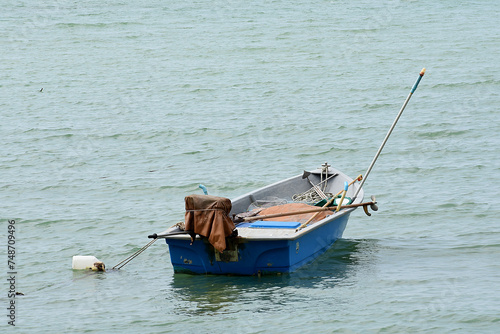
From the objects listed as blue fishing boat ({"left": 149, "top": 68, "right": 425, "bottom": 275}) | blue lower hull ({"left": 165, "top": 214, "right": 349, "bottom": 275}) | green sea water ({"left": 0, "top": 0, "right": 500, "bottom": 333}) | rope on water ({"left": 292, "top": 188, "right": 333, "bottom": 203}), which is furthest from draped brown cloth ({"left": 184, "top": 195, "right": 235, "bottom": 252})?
rope on water ({"left": 292, "top": 188, "right": 333, "bottom": 203})

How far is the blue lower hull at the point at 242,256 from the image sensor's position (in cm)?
1180

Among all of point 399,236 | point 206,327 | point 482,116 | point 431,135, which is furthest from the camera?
point 482,116

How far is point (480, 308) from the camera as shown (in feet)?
36.1

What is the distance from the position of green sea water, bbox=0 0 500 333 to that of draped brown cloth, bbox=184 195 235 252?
0.74m

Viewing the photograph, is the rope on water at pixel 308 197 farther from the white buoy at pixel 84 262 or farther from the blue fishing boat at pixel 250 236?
the white buoy at pixel 84 262

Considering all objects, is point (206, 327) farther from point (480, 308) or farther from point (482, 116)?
point (482, 116)

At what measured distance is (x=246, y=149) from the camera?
877 inches

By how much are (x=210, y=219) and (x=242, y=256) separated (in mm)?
724

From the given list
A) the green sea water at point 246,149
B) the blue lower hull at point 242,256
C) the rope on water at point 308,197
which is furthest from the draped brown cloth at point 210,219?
the rope on water at point 308,197

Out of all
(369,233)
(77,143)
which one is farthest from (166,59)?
(369,233)

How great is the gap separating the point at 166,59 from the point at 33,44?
788 centimetres

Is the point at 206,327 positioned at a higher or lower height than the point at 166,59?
lower

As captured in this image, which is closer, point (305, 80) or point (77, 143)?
point (77, 143)

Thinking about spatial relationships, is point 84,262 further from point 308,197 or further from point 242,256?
point 308,197
